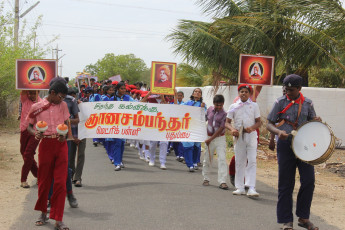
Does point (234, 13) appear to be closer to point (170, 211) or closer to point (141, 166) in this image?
point (141, 166)

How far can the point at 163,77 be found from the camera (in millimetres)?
11695

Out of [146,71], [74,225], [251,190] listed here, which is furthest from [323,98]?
[146,71]

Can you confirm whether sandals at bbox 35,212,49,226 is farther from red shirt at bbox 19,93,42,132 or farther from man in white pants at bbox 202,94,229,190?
man in white pants at bbox 202,94,229,190

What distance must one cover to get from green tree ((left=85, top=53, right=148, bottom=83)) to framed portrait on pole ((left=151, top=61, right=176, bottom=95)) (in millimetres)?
99750

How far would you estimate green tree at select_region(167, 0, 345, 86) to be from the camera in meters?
12.4

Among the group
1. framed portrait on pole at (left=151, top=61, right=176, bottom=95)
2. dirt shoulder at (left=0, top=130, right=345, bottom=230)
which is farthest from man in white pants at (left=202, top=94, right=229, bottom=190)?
framed portrait on pole at (left=151, top=61, right=176, bottom=95)

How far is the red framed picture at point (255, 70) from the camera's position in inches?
430

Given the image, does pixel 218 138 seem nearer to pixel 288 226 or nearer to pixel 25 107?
pixel 288 226

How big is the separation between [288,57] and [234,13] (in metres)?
4.15

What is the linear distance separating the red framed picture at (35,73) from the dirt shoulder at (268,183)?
1908 millimetres

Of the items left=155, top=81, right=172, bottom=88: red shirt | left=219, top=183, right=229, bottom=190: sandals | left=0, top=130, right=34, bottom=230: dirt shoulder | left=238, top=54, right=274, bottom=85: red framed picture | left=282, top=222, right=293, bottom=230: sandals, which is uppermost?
left=238, top=54, right=274, bottom=85: red framed picture

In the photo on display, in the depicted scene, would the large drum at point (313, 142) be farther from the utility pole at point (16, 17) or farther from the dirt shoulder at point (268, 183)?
the utility pole at point (16, 17)

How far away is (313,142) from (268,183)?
437cm

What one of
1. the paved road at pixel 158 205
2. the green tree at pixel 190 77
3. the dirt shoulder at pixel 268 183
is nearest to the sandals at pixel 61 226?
the paved road at pixel 158 205
